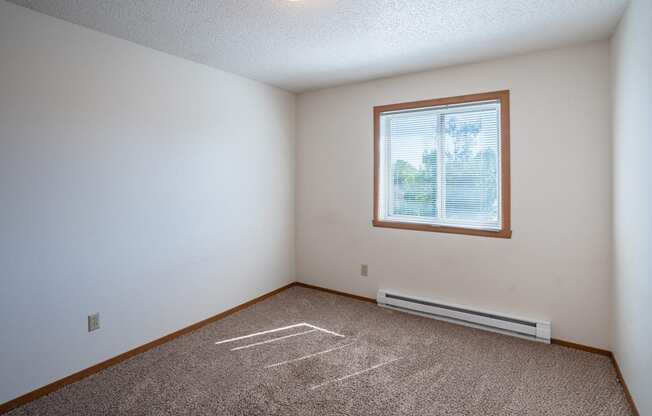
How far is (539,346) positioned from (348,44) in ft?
9.71

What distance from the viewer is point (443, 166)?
138 inches

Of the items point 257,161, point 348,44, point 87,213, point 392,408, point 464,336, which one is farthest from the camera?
point 257,161

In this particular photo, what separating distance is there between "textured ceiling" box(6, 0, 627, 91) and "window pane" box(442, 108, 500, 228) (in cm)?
57

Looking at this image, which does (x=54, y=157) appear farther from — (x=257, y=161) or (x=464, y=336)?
(x=464, y=336)

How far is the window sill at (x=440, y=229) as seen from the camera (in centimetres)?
316

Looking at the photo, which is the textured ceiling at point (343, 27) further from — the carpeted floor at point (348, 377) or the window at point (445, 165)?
the carpeted floor at point (348, 377)

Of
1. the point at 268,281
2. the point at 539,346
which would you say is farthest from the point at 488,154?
the point at 268,281

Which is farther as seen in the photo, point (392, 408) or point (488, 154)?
point (488, 154)

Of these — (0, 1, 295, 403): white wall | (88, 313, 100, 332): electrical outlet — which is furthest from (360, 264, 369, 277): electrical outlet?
(88, 313, 100, 332): electrical outlet

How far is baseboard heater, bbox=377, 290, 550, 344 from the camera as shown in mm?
2967

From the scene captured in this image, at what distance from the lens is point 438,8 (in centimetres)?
223

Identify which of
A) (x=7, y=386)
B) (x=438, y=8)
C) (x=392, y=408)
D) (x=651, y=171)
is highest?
(x=438, y=8)

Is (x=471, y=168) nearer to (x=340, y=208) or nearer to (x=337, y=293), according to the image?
(x=340, y=208)

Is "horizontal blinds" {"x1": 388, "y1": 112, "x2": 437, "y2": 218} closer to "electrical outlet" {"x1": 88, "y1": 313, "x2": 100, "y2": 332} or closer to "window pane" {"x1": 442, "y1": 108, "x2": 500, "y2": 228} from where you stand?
"window pane" {"x1": 442, "y1": 108, "x2": 500, "y2": 228}
